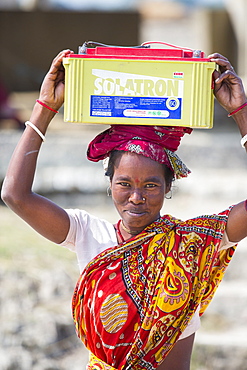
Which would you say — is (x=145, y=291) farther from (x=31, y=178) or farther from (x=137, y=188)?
(x=31, y=178)

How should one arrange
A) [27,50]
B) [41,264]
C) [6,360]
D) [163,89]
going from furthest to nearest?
[27,50] < [41,264] < [6,360] < [163,89]

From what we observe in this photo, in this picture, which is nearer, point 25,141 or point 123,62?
point 123,62

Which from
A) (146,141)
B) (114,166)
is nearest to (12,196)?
(114,166)

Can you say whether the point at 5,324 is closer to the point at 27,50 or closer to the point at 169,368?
the point at 169,368

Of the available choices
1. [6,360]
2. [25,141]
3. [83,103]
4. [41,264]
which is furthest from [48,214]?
[41,264]

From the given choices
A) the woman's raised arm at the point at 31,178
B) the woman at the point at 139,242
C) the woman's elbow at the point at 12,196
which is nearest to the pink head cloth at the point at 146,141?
the woman at the point at 139,242

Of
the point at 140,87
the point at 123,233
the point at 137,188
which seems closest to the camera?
the point at 140,87

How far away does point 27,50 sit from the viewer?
14055mm

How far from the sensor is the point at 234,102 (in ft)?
7.56

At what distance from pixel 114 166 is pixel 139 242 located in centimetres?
28

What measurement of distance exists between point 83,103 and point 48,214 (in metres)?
0.42

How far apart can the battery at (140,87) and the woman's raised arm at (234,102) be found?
0.29ft

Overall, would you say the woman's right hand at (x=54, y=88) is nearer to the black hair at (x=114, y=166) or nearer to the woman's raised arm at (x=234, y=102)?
the black hair at (x=114, y=166)

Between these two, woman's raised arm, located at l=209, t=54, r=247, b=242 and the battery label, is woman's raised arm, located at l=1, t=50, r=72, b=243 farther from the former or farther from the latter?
woman's raised arm, located at l=209, t=54, r=247, b=242
